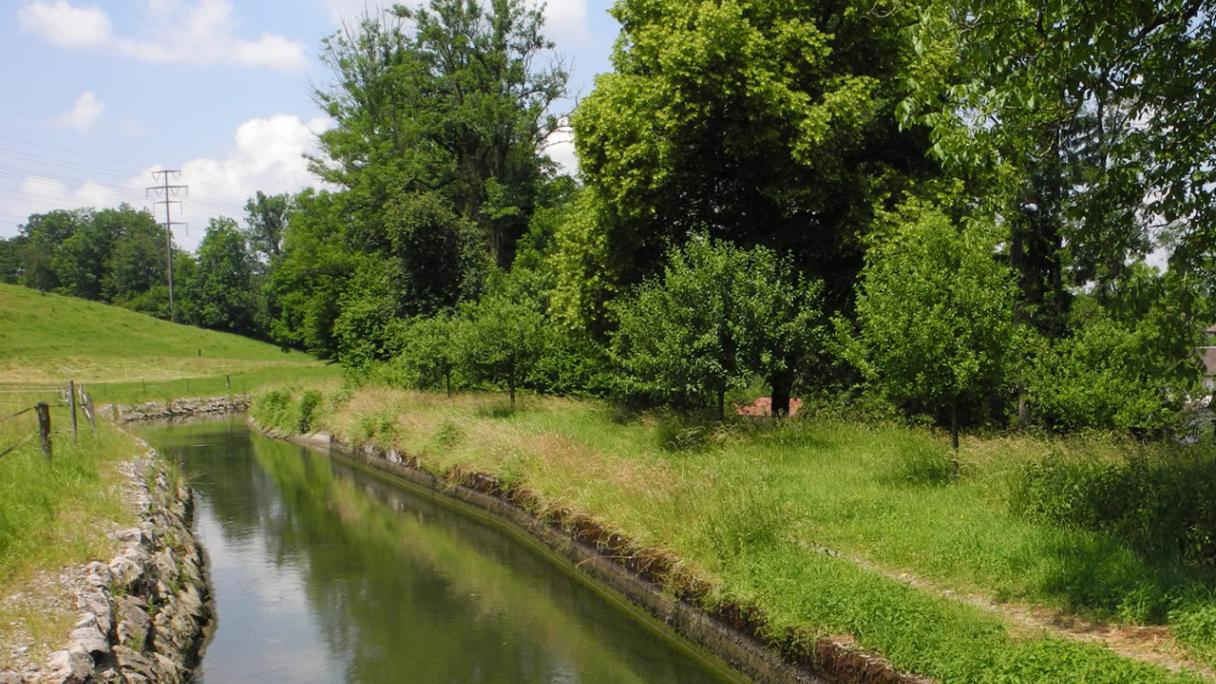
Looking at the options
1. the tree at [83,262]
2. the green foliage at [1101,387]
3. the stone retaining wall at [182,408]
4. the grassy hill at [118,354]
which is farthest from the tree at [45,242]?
the green foliage at [1101,387]

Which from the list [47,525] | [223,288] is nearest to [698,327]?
[47,525]

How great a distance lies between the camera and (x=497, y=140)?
45125 mm

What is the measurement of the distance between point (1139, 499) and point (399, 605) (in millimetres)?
9629

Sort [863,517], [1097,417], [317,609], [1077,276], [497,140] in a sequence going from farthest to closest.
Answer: [497,140] < [1077,276] < [1097,417] < [317,609] < [863,517]

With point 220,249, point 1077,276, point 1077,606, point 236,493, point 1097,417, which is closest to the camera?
point 1077,606

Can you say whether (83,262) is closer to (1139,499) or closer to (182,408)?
(182,408)

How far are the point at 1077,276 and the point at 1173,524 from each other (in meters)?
14.3

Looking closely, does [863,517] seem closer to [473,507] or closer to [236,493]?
[473,507]

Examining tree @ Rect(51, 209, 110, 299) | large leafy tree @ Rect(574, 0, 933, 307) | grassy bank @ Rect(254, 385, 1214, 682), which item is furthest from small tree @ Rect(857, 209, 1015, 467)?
tree @ Rect(51, 209, 110, 299)

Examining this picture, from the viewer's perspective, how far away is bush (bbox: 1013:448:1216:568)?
9.04 m

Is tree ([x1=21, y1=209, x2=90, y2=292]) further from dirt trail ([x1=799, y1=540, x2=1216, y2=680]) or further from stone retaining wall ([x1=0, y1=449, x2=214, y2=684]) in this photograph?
dirt trail ([x1=799, y1=540, x2=1216, y2=680])

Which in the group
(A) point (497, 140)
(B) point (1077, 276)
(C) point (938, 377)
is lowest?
(C) point (938, 377)

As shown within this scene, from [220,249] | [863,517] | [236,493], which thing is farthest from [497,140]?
[220,249]

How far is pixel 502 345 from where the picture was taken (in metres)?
25.9
